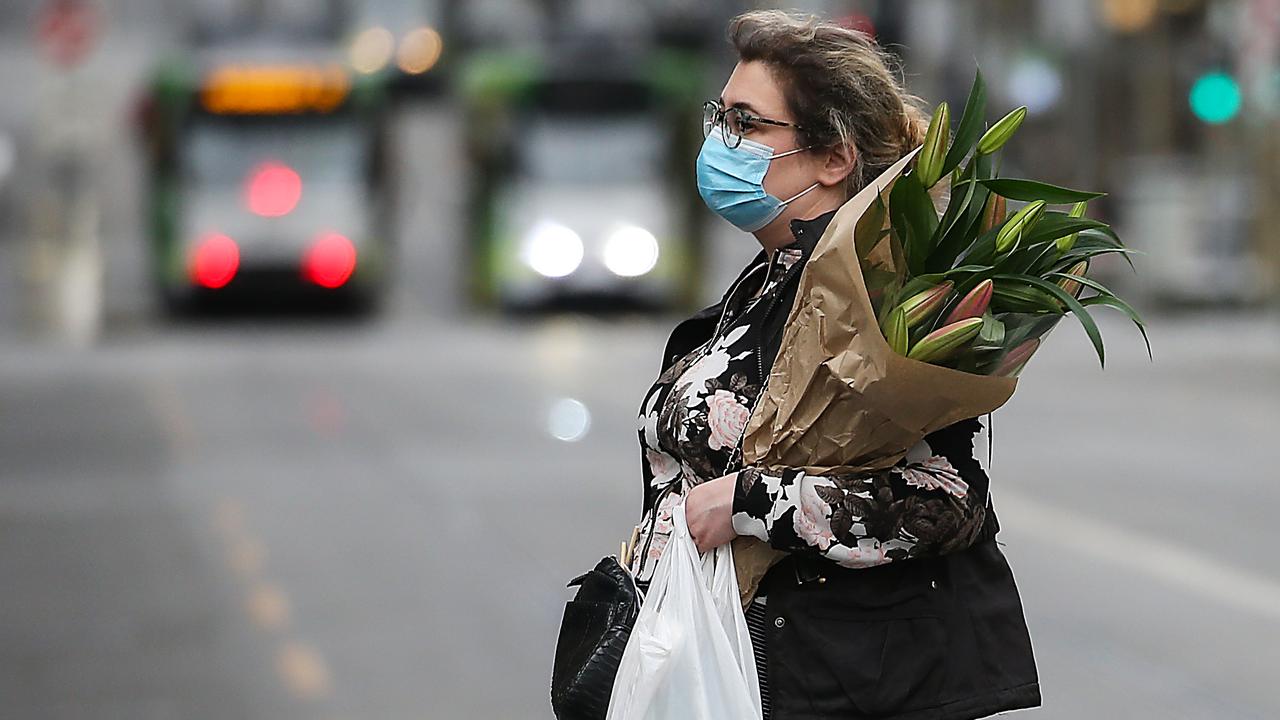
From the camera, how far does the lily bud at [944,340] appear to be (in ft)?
9.73

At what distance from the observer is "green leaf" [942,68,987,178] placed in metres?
3.07

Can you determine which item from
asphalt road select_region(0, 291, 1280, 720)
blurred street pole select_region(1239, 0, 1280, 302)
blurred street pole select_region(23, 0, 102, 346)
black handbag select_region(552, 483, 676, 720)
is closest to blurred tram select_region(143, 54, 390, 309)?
blurred street pole select_region(23, 0, 102, 346)

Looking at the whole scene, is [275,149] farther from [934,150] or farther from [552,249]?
[934,150]

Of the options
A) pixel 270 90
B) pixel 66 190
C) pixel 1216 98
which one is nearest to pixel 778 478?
pixel 66 190

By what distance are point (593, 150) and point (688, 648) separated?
23551 mm

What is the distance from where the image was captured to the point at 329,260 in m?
26.2

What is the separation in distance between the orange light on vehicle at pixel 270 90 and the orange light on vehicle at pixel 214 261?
64.2 inches

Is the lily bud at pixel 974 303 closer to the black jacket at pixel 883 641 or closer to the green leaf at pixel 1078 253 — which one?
the green leaf at pixel 1078 253

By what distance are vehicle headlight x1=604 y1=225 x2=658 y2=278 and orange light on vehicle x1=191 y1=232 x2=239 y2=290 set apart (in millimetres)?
4300

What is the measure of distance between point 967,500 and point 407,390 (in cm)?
1466

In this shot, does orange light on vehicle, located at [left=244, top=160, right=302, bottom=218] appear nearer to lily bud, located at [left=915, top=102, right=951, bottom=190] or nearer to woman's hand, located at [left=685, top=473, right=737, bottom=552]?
woman's hand, located at [left=685, top=473, right=737, bottom=552]

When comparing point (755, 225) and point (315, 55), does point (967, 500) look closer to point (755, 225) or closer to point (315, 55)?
point (755, 225)

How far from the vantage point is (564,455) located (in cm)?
1363

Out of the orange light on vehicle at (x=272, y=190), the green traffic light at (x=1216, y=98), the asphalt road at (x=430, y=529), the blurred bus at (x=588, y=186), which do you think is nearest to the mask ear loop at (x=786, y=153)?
the asphalt road at (x=430, y=529)
